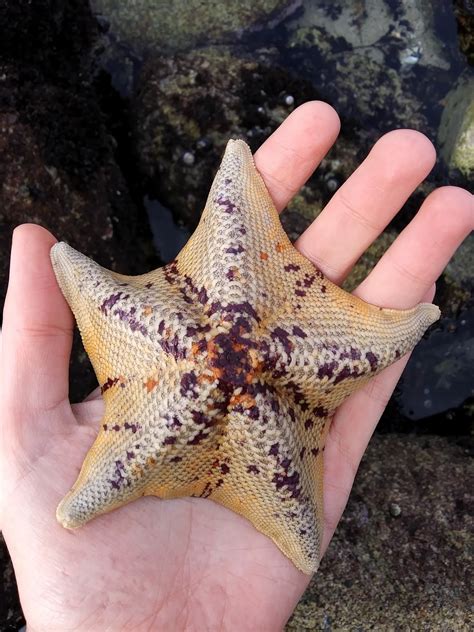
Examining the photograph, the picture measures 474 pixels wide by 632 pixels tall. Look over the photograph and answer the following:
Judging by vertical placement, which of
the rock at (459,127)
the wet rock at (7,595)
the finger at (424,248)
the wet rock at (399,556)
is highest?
the rock at (459,127)

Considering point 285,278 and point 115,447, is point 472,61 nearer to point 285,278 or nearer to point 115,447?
point 285,278

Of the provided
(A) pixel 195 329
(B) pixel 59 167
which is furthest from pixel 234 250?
(B) pixel 59 167

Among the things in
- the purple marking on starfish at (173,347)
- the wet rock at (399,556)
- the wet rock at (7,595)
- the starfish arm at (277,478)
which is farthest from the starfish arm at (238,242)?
the wet rock at (7,595)

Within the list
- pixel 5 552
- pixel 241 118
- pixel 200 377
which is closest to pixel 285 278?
pixel 200 377

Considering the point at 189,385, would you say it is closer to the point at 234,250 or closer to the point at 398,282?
the point at 234,250

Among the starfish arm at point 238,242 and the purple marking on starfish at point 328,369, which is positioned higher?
the starfish arm at point 238,242

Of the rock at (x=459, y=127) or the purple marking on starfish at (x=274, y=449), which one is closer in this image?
the purple marking on starfish at (x=274, y=449)

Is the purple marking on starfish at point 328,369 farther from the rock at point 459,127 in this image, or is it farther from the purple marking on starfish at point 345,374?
the rock at point 459,127
